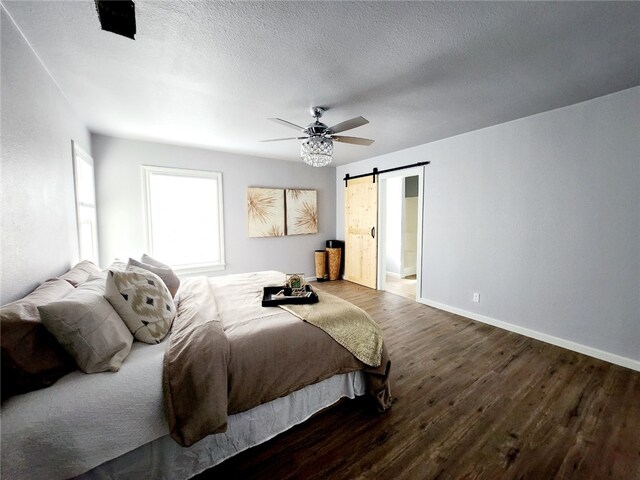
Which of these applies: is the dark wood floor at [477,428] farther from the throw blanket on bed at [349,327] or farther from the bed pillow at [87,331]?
the bed pillow at [87,331]

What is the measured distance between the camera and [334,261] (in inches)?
218

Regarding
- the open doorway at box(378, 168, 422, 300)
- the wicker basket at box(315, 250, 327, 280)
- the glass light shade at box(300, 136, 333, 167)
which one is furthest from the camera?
the open doorway at box(378, 168, 422, 300)

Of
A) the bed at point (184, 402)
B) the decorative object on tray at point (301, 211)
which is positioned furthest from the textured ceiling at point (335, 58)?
Result: the decorative object on tray at point (301, 211)

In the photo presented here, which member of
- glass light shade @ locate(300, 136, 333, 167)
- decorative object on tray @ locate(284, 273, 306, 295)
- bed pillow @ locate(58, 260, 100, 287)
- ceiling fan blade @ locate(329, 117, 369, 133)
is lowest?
decorative object on tray @ locate(284, 273, 306, 295)

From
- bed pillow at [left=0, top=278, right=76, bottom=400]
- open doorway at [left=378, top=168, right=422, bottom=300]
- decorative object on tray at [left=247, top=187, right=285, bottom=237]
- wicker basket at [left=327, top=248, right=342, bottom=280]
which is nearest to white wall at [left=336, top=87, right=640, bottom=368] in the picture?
open doorway at [left=378, top=168, right=422, bottom=300]

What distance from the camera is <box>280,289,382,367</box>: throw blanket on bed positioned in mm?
1816

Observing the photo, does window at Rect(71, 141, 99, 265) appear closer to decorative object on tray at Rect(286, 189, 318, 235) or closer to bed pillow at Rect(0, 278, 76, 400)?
bed pillow at Rect(0, 278, 76, 400)

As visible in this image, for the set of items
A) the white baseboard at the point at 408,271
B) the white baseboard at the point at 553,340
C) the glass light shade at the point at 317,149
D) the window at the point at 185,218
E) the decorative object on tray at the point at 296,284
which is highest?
the glass light shade at the point at 317,149

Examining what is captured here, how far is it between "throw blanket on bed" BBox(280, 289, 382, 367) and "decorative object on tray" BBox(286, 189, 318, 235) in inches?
128

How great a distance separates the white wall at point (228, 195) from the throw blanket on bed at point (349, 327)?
292 centimetres

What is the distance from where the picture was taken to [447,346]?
277cm

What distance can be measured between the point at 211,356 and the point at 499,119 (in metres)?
3.69

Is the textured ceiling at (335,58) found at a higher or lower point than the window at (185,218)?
higher

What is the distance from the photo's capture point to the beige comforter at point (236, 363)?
126 cm
